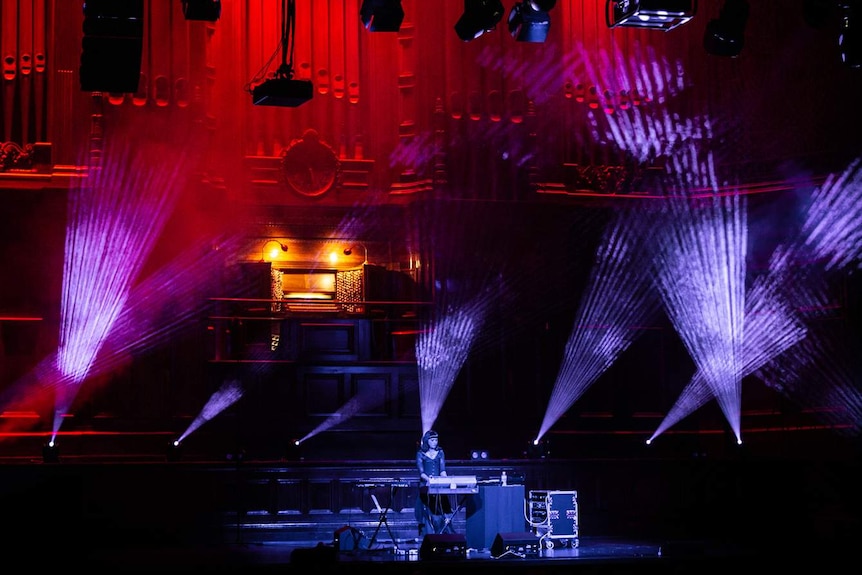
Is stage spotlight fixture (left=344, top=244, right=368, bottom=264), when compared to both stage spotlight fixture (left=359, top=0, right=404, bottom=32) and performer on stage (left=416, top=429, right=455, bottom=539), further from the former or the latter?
stage spotlight fixture (left=359, top=0, right=404, bottom=32)

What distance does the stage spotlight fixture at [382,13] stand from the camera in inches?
314

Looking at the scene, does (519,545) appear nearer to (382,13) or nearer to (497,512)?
(497,512)

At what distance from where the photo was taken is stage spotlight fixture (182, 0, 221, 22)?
25.9ft

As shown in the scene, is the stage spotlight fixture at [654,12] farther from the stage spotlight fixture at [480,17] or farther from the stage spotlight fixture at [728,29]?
the stage spotlight fixture at [480,17]

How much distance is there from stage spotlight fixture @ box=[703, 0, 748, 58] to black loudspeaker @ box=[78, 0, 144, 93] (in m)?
4.72

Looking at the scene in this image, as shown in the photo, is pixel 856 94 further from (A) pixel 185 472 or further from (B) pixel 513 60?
(A) pixel 185 472

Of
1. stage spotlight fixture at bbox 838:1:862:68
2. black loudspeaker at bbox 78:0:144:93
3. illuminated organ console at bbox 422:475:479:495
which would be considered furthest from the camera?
illuminated organ console at bbox 422:475:479:495

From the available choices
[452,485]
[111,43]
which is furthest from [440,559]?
[111,43]

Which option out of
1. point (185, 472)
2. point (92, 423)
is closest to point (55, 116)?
point (92, 423)

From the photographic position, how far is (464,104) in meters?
12.2

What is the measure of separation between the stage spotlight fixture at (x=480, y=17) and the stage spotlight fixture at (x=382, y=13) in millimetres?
707

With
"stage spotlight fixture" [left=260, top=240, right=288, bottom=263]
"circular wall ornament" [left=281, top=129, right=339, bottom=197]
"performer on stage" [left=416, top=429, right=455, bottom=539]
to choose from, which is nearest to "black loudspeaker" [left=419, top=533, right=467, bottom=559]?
"performer on stage" [left=416, top=429, right=455, bottom=539]

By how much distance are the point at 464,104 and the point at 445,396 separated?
367 centimetres

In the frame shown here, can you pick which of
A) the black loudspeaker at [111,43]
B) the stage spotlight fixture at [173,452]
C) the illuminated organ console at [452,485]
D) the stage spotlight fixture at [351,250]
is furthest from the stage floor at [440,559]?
the stage spotlight fixture at [351,250]
